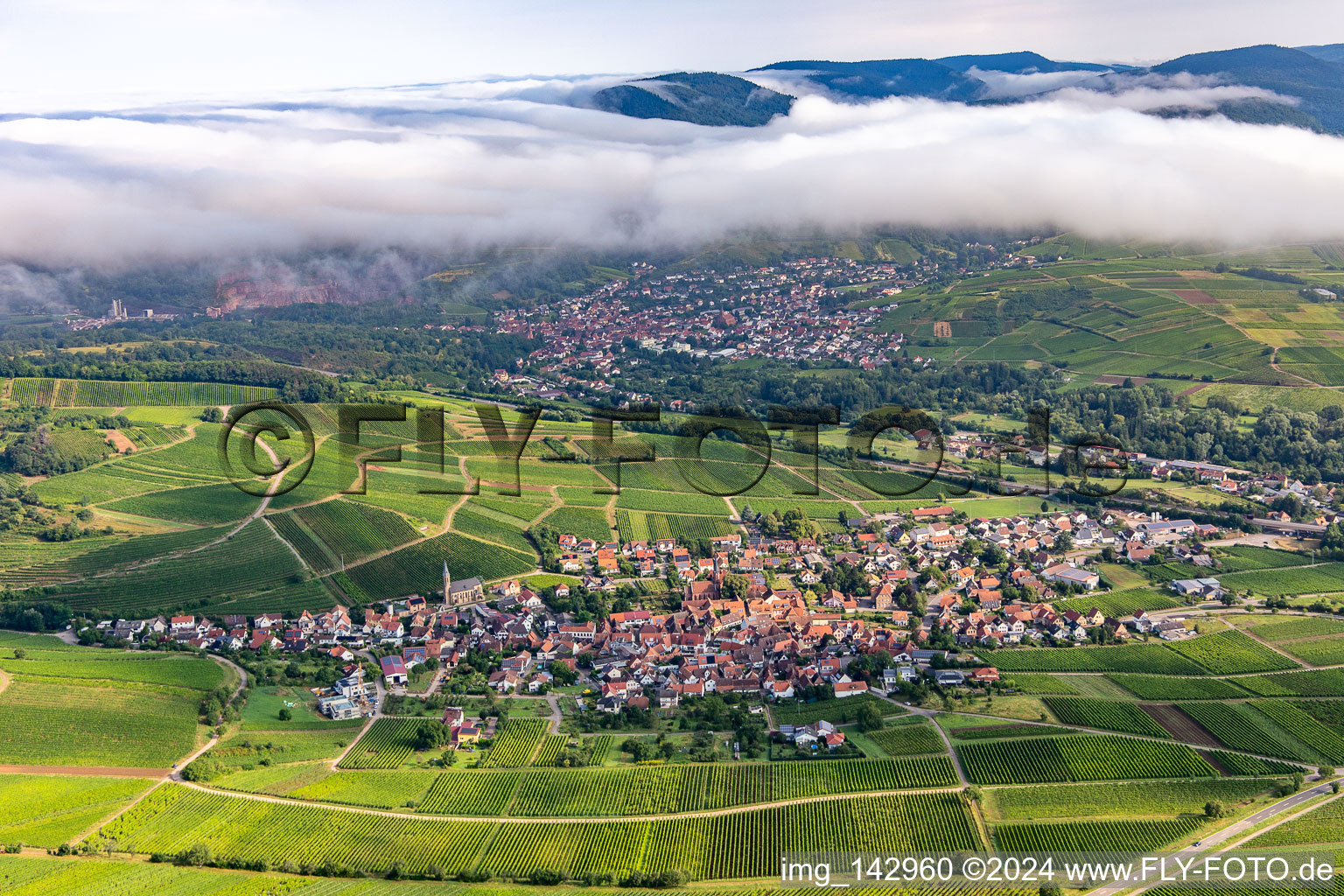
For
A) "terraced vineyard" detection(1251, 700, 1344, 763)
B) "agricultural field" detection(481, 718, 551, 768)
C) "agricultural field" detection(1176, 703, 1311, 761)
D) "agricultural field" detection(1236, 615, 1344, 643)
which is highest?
"agricultural field" detection(1236, 615, 1344, 643)

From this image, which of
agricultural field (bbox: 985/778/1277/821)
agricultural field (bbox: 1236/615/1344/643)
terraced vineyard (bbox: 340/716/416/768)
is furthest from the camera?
agricultural field (bbox: 1236/615/1344/643)

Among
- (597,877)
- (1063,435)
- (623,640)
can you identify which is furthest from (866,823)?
(1063,435)

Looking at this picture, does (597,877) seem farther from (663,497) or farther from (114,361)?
(114,361)

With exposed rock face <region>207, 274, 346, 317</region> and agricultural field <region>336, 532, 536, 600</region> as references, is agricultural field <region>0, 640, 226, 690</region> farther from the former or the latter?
exposed rock face <region>207, 274, 346, 317</region>

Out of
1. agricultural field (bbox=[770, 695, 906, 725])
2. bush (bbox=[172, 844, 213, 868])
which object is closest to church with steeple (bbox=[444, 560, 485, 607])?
agricultural field (bbox=[770, 695, 906, 725])

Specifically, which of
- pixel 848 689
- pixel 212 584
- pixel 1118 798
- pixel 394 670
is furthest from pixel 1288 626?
pixel 212 584

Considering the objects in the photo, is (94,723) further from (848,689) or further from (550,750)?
(848,689)

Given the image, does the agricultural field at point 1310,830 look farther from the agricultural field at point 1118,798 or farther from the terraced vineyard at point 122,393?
the terraced vineyard at point 122,393
